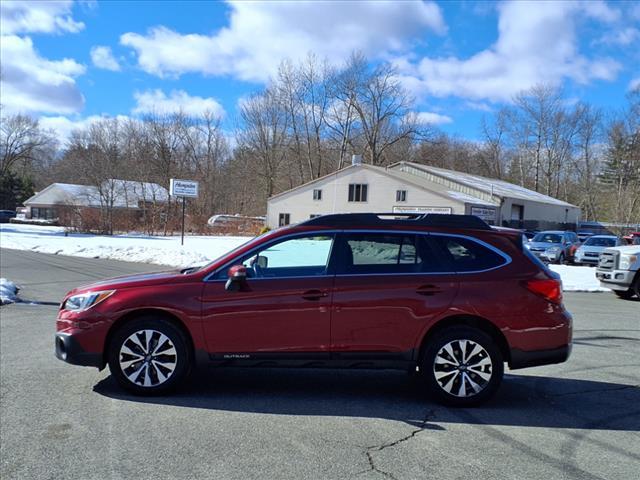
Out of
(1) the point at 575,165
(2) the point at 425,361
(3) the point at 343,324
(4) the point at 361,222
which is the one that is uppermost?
(1) the point at 575,165

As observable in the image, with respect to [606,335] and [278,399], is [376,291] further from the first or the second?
[606,335]

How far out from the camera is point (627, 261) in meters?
14.3

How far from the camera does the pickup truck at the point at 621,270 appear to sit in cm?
1422

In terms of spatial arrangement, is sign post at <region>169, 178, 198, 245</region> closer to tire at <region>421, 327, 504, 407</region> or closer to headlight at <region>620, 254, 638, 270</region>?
headlight at <region>620, 254, 638, 270</region>

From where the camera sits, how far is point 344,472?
3773 millimetres

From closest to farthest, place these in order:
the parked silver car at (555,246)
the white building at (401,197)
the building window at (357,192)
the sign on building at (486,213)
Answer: the parked silver car at (555,246) < the sign on building at (486,213) < the white building at (401,197) < the building window at (357,192)

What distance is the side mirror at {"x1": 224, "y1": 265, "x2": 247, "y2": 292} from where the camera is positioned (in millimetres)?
5080

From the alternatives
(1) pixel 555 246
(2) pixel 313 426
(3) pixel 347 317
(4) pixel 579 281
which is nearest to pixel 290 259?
(3) pixel 347 317

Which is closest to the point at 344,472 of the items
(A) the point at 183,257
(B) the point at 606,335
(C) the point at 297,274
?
(C) the point at 297,274

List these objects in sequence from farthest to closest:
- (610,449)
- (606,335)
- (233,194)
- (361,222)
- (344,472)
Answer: (233,194)
(606,335)
(361,222)
(610,449)
(344,472)

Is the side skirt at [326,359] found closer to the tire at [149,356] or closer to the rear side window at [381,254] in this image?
the tire at [149,356]

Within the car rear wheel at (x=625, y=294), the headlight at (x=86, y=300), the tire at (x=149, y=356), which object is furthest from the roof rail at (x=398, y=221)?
the car rear wheel at (x=625, y=294)

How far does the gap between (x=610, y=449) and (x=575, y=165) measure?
7818 centimetres

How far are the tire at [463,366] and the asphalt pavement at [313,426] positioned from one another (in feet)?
0.57
